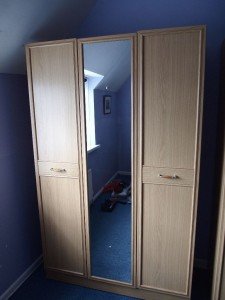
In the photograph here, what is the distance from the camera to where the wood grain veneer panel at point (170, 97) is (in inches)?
60.7

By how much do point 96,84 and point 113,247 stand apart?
52.5 inches

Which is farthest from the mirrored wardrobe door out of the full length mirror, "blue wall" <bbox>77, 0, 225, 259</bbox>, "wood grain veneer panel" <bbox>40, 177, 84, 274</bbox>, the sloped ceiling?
"blue wall" <bbox>77, 0, 225, 259</bbox>

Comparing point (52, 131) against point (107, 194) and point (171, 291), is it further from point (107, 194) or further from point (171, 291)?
point (171, 291)

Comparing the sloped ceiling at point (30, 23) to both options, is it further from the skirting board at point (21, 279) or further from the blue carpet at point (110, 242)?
the skirting board at point (21, 279)

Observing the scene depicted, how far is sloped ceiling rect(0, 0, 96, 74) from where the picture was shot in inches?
61.0

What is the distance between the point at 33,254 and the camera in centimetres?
235

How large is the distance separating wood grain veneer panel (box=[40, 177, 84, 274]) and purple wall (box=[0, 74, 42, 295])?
9.9 inches

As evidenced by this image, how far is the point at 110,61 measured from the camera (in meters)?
1.77

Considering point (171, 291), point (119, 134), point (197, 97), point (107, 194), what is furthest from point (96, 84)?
point (171, 291)

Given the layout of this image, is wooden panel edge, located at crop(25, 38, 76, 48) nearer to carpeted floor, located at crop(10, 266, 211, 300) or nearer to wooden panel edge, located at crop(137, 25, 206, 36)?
wooden panel edge, located at crop(137, 25, 206, 36)

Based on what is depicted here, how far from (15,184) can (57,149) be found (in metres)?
0.52

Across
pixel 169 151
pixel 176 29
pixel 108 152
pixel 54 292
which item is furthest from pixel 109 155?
pixel 54 292

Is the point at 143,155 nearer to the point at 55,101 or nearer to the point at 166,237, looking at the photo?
the point at 166,237

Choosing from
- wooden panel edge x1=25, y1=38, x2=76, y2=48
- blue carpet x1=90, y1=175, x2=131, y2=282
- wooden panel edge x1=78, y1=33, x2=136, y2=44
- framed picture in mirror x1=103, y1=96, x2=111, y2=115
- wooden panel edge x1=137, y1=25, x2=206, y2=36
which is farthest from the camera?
blue carpet x1=90, y1=175, x2=131, y2=282
